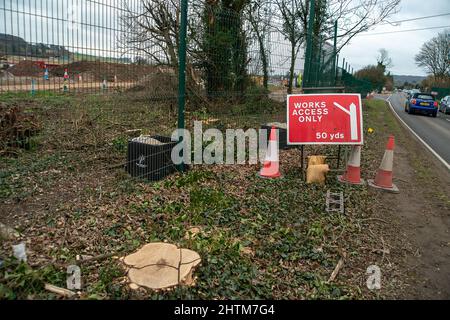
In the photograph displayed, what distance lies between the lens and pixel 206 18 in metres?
6.08

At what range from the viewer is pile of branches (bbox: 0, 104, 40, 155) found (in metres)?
5.77

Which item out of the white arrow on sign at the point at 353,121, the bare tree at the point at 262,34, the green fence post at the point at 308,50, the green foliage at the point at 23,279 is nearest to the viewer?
the green foliage at the point at 23,279

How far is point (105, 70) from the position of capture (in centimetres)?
414

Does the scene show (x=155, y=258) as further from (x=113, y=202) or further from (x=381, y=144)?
(x=381, y=144)

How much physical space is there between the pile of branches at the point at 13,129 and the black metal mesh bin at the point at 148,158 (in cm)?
194

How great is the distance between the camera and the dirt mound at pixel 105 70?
3838 mm

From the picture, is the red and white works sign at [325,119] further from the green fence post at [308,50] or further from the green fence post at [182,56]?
the green fence post at [308,50]

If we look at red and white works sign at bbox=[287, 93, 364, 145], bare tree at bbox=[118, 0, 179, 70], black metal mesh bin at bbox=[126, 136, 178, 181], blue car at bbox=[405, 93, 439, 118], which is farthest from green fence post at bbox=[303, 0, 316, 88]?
blue car at bbox=[405, 93, 439, 118]

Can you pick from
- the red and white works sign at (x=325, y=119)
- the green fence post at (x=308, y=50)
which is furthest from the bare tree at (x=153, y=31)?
the green fence post at (x=308, y=50)

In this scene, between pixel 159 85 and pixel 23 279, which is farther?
pixel 159 85

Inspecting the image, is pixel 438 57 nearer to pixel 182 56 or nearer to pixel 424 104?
pixel 424 104

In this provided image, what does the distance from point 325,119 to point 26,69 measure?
173 inches

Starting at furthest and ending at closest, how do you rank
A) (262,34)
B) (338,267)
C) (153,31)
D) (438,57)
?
1. (438,57)
2. (262,34)
3. (153,31)
4. (338,267)

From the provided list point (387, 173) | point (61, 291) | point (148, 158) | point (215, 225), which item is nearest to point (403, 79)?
point (387, 173)
